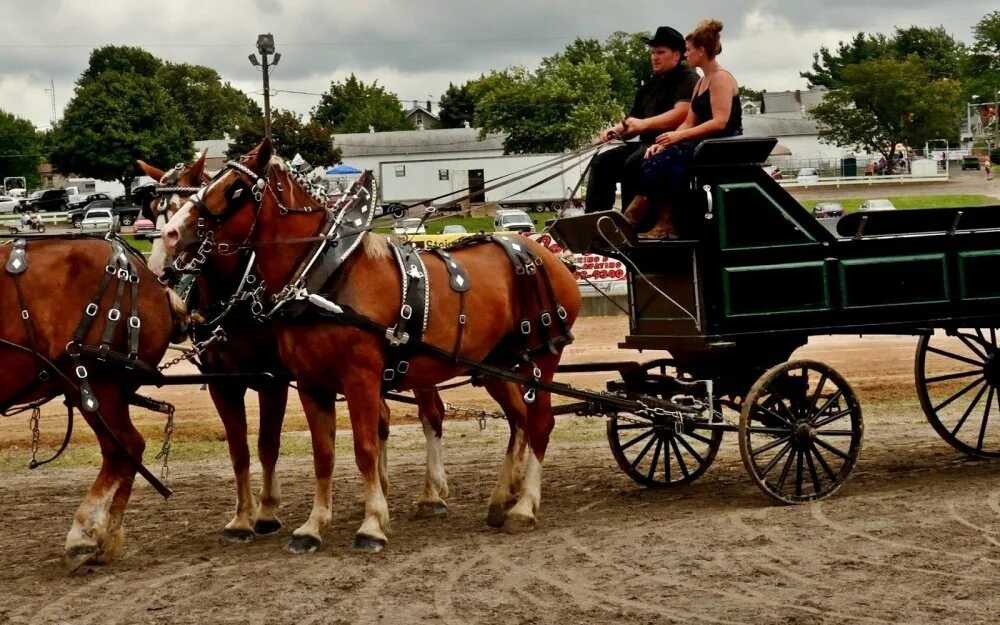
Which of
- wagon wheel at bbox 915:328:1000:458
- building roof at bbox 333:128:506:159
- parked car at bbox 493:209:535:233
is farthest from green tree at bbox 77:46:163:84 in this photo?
wagon wheel at bbox 915:328:1000:458

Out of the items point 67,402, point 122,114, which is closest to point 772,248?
point 67,402

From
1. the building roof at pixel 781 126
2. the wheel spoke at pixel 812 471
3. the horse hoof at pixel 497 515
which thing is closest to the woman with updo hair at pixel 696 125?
the wheel spoke at pixel 812 471

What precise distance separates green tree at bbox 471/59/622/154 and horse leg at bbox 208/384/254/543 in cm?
6490

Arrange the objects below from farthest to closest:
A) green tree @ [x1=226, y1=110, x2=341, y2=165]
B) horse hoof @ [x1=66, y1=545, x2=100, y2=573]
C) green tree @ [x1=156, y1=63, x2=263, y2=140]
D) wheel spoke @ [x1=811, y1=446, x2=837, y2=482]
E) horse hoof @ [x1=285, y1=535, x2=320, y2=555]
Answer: green tree @ [x1=156, y1=63, x2=263, y2=140] < green tree @ [x1=226, y1=110, x2=341, y2=165] < wheel spoke @ [x1=811, y1=446, x2=837, y2=482] < horse hoof @ [x1=285, y1=535, x2=320, y2=555] < horse hoof @ [x1=66, y1=545, x2=100, y2=573]

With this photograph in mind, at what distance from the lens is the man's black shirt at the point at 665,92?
10.2 meters

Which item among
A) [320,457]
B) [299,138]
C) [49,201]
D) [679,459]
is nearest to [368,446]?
[320,457]

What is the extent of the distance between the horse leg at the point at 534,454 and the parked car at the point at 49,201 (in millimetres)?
70416

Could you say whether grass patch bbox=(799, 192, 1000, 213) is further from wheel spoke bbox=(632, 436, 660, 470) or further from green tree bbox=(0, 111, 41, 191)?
green tree bbox=(0, 111, 41, 191)

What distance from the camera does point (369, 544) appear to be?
8.84 metres

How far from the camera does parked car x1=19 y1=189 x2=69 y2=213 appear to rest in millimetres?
75963

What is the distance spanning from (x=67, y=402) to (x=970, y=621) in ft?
19.3

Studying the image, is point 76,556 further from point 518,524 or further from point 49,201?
point 49,201

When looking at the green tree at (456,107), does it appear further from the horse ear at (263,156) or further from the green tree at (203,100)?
the horse ear at (263,156)

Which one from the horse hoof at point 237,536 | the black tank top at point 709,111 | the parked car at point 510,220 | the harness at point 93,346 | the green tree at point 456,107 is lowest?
the horse hoof at point 237,536
